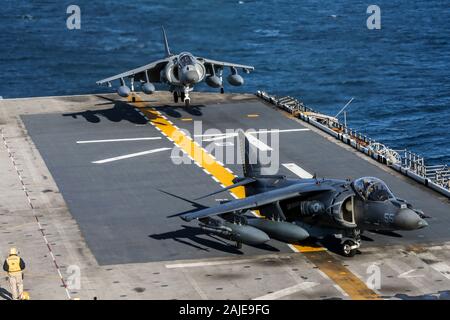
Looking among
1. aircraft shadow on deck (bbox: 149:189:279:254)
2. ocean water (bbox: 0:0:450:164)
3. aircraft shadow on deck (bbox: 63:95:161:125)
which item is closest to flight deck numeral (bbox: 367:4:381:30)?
ocean water (bbox: 0:0:450:164)

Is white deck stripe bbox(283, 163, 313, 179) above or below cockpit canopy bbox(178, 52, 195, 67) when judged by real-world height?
below

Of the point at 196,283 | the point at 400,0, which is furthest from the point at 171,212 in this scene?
the point at 400,0

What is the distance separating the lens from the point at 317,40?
460 ft

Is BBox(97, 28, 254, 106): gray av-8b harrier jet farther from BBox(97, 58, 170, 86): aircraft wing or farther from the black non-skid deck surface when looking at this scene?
the black non-skid deck surface

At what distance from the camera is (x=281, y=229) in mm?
46125

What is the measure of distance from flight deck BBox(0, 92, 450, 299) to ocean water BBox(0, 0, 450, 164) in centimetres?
2388

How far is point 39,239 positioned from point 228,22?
100671 mm

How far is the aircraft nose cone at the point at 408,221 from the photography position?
44156mm

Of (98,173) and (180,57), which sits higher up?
(180,57)

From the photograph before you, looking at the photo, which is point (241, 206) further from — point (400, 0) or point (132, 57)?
point (400, 0)

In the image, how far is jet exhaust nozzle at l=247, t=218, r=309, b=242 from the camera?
1804 inches
